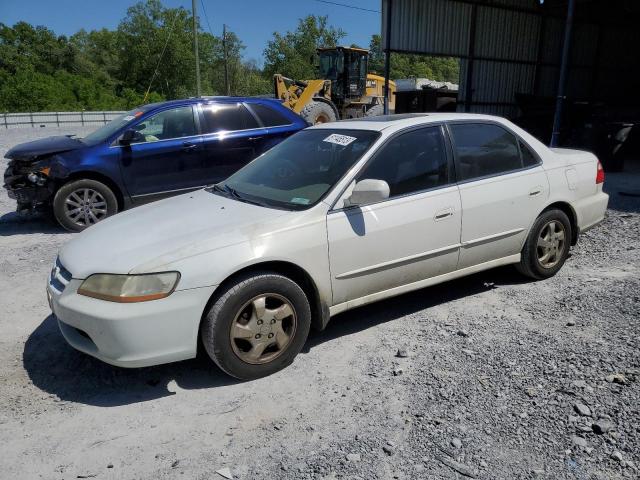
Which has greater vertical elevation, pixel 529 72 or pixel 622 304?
Result: pixel 529 72

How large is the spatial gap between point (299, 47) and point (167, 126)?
6202 cm

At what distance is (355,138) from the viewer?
155 inches

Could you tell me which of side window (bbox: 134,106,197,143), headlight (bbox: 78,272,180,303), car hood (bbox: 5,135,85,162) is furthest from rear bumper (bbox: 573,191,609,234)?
car hood (bbox: 5,135,85,162)

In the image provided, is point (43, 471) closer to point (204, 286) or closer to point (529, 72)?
point (204, 286)

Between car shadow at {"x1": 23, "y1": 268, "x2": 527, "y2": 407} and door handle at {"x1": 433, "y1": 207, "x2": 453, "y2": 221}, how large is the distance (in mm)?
855

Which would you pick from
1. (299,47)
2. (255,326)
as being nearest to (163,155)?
(255,326)

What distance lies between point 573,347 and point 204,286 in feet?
8.17

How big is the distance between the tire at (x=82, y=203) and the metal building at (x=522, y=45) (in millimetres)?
10862

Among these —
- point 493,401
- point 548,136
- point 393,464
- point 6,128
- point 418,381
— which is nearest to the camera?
point 393,464

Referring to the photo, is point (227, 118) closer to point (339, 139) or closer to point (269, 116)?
point (269, 116)

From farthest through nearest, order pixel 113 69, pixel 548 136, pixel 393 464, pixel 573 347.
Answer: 1. pixel 113 69
2. pixel 548 136
3. pixel 573 347
4. pixel 393 464

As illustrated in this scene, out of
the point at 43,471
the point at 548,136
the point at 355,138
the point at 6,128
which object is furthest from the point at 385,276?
the point at 6,128

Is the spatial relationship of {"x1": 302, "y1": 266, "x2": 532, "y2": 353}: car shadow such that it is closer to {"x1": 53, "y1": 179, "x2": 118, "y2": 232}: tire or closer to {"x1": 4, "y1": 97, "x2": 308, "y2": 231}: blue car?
{"x1": 4, "y1": 97, "x2": 308, "y2": 231}: blue car

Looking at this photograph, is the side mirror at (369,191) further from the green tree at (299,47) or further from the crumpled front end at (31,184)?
the green tree at (299,47)
